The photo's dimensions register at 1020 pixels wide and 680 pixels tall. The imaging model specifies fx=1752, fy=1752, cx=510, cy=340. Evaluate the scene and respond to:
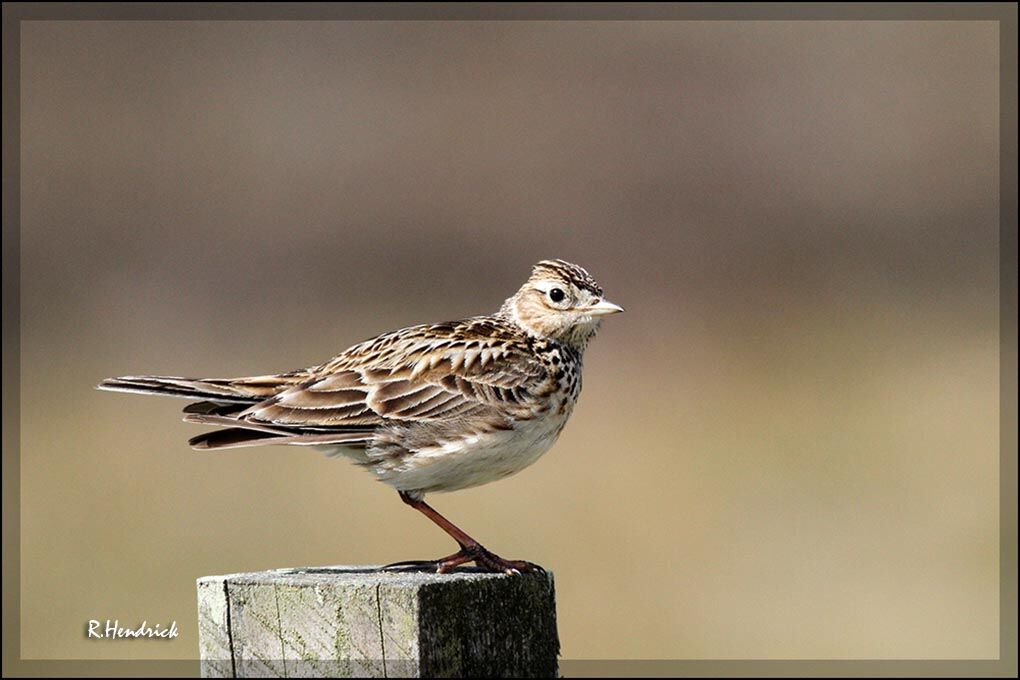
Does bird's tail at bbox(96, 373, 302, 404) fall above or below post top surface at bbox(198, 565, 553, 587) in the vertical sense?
above

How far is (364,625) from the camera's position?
4.42 meters

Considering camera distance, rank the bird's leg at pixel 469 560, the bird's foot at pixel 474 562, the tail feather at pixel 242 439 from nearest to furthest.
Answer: the bird's foot at pixel 474 562 < the bird's leg at pixel 469 560 < the tail feather at pixel 242 439

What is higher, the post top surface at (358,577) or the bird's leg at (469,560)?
the post top surface at (358,577)

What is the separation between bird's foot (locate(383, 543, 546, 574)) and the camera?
16.7 ft

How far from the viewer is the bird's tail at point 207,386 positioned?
5.50 m

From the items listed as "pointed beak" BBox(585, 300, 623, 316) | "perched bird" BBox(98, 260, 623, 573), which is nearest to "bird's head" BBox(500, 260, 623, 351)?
"pointed beak" BBox(585, 300, 623, 316)

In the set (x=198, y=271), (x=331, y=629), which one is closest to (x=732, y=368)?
(x=198, y=271)

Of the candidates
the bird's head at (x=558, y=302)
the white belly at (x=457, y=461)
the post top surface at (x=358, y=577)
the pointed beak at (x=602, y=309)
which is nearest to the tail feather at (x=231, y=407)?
the white belly at (x=457, y=461)

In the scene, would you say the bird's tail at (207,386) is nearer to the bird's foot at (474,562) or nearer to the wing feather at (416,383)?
the wing feather at (416,383)

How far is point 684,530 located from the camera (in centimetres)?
1377

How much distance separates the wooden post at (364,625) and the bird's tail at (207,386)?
105 cm

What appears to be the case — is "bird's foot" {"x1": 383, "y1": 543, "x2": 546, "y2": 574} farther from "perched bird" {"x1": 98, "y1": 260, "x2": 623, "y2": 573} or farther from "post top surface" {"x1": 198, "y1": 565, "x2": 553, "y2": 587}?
Result: "post top surface" {"x1": 198, "y1": 565, "x2": 553, "y2": 587}

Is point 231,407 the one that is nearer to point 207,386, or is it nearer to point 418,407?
point 207,386

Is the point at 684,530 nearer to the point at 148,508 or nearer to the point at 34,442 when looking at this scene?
the point at 148,508
